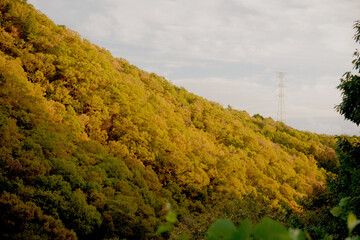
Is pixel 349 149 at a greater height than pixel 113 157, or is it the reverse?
pixel 349 149

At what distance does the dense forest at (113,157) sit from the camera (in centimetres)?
926

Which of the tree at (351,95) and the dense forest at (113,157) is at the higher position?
the tree at (351,95)

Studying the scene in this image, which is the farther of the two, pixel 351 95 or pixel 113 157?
pixel 113 157

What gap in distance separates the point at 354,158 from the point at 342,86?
2.29 metres

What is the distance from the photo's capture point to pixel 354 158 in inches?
359

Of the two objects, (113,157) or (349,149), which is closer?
(349,149)

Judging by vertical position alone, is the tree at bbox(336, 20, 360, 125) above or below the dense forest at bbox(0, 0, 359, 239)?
above

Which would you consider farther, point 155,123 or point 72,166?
point 155,123

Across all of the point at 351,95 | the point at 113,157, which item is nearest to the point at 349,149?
the point at 351,95

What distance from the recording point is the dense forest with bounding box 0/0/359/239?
926 centimetres

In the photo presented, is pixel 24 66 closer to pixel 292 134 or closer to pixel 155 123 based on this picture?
pixel 155 123

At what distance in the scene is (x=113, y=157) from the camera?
1376 cm

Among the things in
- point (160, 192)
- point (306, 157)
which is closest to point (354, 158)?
point (160, 192)

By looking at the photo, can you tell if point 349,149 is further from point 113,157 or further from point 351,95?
point 113,157
